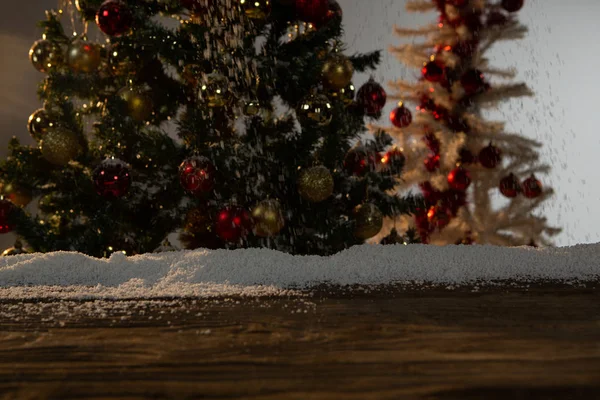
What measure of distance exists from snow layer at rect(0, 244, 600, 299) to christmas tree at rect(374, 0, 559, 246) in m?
1.59

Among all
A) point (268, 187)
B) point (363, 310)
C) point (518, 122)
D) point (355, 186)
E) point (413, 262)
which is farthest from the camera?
point (518, 122)

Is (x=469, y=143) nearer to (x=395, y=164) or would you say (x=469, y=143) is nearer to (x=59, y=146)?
(x=395, y=164)

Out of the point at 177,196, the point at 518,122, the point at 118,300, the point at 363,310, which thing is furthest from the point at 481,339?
the point at 518,122

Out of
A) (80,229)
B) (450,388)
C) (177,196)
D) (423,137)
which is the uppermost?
(423,137)

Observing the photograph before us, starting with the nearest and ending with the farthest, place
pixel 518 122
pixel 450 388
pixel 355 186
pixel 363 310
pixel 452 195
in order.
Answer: pixel 450 388 < pixel 363 310 < pixel 355 186 < pixel 452 195 < pixel 518 122

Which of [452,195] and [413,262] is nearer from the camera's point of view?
[413,262]

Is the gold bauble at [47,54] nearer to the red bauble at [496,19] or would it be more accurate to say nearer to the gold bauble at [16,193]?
the gold bauble at [16,193]

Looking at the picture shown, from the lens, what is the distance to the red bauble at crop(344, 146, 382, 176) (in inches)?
78.3

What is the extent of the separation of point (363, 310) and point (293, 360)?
0.20 meters

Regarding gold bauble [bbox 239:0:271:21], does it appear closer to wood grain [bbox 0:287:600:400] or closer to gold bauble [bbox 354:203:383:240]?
gold bauble [bbox 354:203:383:240]

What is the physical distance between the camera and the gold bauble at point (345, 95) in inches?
74.7

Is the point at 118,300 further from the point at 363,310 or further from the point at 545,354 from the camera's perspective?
the point at 545,354

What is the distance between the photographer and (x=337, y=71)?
69.0 inches

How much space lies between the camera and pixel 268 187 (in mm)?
1689
